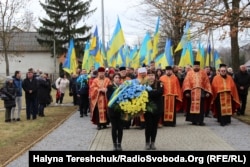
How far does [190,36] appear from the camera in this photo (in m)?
18.3

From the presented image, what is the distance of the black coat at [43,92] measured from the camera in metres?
18.2

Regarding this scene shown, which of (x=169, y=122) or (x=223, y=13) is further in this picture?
(x=223, y=13)

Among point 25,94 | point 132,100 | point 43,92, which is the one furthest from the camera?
point 43,92

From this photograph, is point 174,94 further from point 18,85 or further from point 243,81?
point 18,85

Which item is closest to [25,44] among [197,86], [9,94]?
[9,94]

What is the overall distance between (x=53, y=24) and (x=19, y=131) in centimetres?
3987

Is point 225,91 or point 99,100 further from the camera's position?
point 225,91

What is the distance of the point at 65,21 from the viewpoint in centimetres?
5247

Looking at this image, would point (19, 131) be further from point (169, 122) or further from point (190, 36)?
point (190, 36)

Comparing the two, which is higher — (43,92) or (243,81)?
(243,81)

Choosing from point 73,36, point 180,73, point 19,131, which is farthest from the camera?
point 73,36

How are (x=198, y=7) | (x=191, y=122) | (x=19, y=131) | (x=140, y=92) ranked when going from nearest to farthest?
1. (x=140, y=92)
2. (x=19, y=131)
3. (x=191, y=122)
4. (x=198, y=7)

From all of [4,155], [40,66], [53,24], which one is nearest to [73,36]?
[53,24]

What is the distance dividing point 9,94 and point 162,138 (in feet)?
21.6
